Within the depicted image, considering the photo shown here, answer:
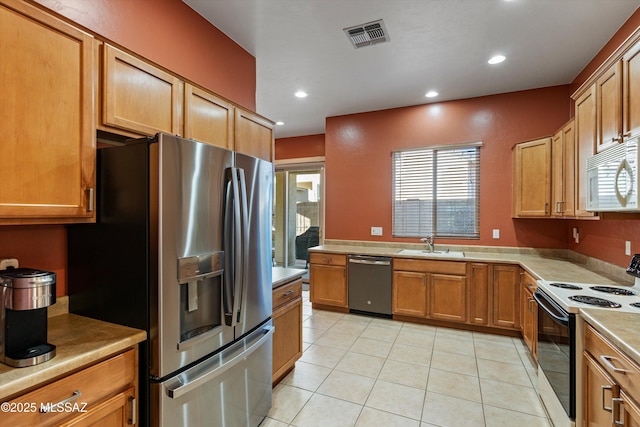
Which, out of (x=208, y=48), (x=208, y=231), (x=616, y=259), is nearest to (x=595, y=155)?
(x=616, y=259)

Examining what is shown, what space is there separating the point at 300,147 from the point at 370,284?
123 inches

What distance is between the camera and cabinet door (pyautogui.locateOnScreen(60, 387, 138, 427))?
117 cm

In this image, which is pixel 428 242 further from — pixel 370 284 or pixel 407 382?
pixel 407 382

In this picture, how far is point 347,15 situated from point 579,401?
2.93 metres

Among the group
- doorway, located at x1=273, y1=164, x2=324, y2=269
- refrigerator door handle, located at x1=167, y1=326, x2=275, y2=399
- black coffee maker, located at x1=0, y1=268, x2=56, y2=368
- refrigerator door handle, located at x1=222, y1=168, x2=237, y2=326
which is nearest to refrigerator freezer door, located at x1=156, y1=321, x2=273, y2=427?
refrigerator door handle, located at x1=167, y1=326, x2=275, y2=399

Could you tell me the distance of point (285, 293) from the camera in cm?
252

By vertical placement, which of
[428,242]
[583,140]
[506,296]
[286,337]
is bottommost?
[286,337]

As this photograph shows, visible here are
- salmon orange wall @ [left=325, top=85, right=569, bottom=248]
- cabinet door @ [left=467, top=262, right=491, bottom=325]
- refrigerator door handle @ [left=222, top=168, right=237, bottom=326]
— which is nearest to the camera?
refrigerator door handle @ [left=222, top=168, right=237, bottom=326]

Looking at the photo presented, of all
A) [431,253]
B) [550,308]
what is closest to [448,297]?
[431,253]

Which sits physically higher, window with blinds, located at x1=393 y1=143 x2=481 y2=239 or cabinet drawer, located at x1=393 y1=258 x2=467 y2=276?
window with blinds, located at x1=393 y1=143 x2=481 y2=239

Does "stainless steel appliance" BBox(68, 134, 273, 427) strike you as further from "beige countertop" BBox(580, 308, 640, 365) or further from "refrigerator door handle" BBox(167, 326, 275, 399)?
"beige countertop" BBox(580, 308, 640, 365)

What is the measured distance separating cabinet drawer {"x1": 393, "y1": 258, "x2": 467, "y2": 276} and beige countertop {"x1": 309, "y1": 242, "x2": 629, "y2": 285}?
5cm

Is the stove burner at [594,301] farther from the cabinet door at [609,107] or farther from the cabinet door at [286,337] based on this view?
the cabinet door at [286,337]

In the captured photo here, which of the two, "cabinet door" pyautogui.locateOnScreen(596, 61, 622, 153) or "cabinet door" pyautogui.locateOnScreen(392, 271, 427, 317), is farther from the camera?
"cabinet door" pyautogui.locateOnScreen(392, 271, 427, 317)
